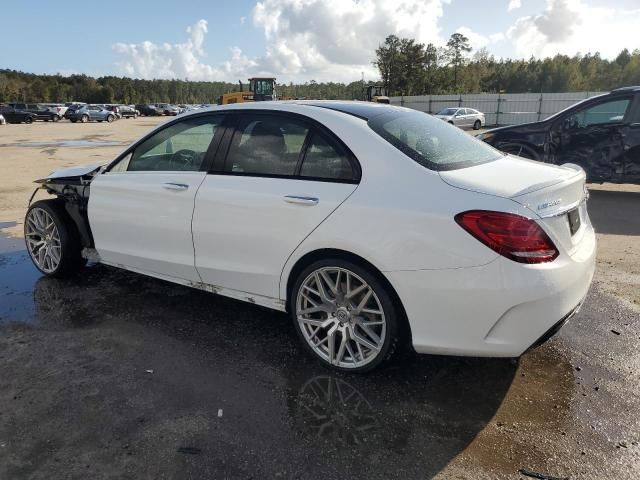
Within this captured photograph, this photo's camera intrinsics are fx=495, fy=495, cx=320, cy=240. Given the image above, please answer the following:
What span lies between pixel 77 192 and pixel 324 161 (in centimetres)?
265

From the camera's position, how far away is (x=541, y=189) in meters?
2.75

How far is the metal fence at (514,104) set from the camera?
1523 inches

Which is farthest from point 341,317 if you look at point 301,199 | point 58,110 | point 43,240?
point 58,110

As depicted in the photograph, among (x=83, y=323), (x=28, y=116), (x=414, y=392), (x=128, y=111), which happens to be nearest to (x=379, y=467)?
(x=414, y=392)

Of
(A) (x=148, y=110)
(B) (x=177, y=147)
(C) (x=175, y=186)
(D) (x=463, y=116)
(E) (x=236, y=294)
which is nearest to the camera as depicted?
(E) (x=236, y=294)

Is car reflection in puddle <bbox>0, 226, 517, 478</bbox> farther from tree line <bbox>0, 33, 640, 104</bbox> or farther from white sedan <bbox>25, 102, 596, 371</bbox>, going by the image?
tree line <bbox>0, 33, 640, 104</bbox>

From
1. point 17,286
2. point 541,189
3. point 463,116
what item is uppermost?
point 541,189

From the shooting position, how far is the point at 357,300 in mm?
3086

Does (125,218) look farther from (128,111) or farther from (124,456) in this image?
(128,111)

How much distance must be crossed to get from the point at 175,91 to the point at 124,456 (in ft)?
417

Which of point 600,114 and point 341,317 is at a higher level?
point 600,114

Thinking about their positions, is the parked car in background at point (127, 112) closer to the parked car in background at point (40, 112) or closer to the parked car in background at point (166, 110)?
the parked car in background at point (166, 110)

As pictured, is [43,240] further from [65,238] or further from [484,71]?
[484,71]

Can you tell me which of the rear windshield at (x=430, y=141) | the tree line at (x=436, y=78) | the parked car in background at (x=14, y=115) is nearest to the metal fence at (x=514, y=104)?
the tree line at (x=436, y=78)
